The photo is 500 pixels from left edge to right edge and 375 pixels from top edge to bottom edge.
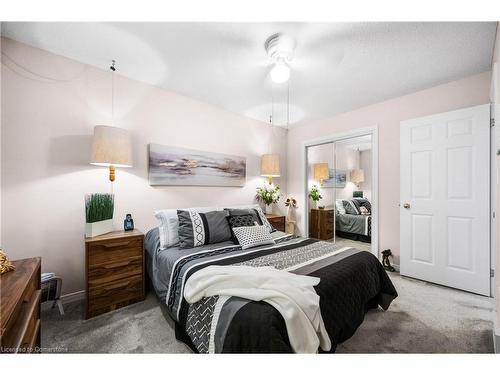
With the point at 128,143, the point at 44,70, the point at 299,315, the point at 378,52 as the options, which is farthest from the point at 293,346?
the point at 44,70

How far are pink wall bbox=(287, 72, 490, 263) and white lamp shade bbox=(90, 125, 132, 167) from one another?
3145 millimetres

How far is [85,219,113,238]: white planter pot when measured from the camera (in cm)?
198

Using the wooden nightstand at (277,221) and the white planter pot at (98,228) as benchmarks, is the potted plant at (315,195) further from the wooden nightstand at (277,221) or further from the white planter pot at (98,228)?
the white planter pot at (98,228)

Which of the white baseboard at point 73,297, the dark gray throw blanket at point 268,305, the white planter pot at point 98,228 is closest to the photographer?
the dark gray throw blanket at point 268,305

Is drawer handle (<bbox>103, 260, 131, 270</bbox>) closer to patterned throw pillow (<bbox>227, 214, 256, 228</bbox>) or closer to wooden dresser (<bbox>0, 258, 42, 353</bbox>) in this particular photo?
wooden dresser (<bbox>0, 258, 42, 353</bbox>)

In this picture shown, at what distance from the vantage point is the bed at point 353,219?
3.50 metres

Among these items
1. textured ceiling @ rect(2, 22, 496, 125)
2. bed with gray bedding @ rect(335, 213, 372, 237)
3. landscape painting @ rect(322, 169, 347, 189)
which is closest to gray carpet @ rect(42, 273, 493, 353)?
bed with gray bedding @ rect(335, 213, 372, 237)

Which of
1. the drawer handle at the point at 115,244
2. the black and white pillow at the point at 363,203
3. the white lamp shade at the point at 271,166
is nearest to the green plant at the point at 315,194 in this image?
the black and white pillow at the point at 363,203

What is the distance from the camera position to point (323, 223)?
3951 millimetres

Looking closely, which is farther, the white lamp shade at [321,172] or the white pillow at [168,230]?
the white lamp shade at [321,172]

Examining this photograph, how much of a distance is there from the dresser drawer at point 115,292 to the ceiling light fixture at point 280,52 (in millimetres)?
2464

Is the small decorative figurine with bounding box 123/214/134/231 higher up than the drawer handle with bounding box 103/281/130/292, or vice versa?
the small decorative figurine with bounding box 123/214/134/231

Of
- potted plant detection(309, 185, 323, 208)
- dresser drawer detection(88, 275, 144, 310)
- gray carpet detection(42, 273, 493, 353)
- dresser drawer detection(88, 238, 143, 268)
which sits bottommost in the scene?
gray carpet detection(42, 273, 493, 353)

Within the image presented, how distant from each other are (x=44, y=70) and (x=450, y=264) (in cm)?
481
